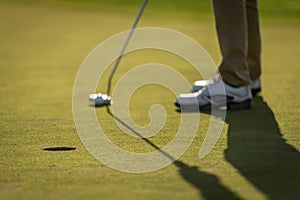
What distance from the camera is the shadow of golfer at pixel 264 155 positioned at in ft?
7.98

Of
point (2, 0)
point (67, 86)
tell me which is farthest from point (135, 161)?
point (2, 0)

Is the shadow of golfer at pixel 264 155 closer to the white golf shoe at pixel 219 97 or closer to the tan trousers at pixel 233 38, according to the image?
the white golf shoe at pixel 219 97

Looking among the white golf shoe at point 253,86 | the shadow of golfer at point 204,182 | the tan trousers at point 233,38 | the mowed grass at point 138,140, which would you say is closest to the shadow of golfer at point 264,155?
the mowed grass at point 138,140

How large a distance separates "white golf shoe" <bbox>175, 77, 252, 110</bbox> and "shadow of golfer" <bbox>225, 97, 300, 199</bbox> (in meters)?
0.13

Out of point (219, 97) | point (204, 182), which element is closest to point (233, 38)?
point (219, 97)

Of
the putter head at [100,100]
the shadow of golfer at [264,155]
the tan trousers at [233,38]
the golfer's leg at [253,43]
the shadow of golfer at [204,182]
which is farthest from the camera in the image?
the golfer's leg at [253,43]

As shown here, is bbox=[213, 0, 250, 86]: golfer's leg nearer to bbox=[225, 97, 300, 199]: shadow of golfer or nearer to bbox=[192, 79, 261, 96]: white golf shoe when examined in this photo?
bbox=[225, 97, 300, 199]: shadow of golfer

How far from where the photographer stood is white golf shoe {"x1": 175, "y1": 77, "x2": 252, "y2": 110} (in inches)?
162

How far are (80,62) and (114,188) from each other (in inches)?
176

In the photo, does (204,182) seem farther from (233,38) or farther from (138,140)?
(233,38)

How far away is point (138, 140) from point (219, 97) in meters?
1.03

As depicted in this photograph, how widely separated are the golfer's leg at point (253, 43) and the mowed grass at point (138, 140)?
0.17m

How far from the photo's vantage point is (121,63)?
6473 mm

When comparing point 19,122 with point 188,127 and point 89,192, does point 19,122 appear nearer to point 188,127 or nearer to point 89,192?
point 188,127
